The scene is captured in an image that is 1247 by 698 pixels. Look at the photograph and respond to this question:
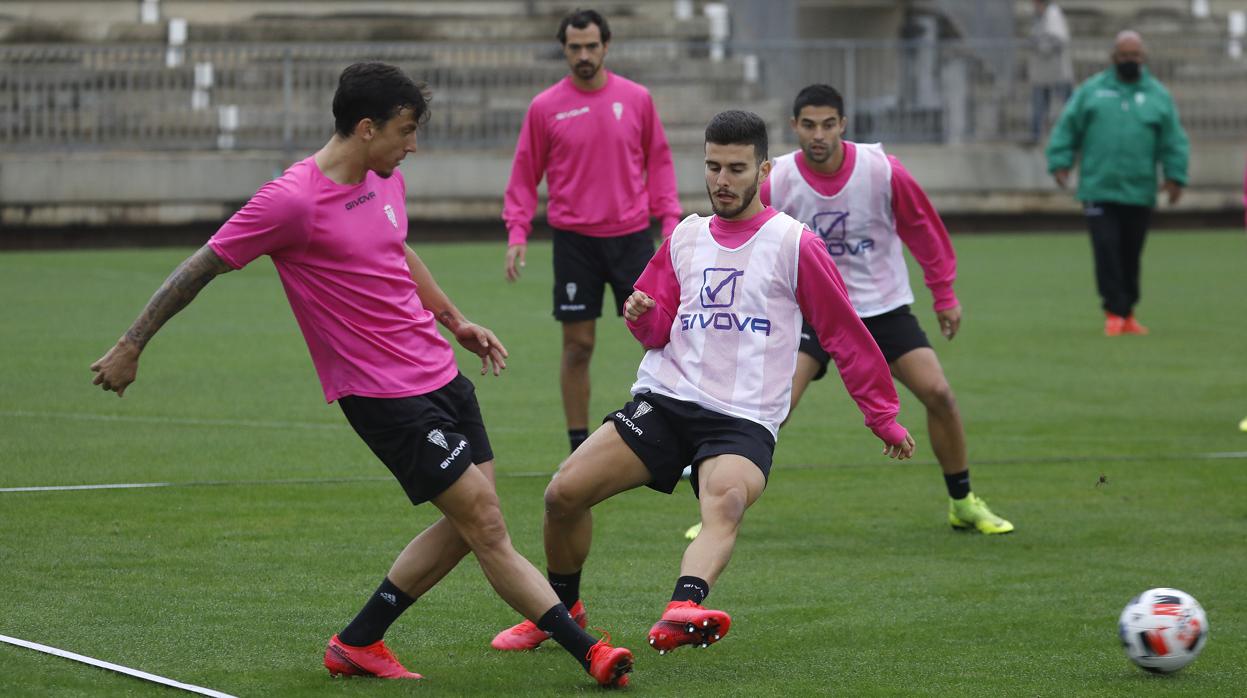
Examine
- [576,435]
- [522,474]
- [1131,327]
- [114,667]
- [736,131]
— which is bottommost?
[1131,327]

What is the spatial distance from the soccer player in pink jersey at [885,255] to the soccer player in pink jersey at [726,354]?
96.8 inches

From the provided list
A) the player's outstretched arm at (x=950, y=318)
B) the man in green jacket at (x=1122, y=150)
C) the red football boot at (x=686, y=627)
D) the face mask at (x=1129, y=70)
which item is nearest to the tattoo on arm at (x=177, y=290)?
the red football boot at (x=686, y=627)

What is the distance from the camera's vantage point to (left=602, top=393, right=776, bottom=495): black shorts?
6188mm

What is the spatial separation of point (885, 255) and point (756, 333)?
9.26 ft

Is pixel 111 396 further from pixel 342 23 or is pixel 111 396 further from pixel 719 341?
pixel 342 23

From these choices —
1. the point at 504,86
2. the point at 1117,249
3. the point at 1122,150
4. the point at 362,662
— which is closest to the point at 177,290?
the point at 362,662

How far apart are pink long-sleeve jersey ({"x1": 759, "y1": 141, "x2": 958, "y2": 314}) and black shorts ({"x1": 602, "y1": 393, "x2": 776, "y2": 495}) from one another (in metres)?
2.84

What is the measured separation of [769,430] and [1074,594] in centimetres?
196

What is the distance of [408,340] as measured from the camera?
19.9ft

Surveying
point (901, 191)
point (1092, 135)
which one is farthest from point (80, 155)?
point (901, 191)

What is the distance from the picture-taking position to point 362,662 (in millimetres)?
6160

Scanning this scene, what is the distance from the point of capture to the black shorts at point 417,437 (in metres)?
5.93

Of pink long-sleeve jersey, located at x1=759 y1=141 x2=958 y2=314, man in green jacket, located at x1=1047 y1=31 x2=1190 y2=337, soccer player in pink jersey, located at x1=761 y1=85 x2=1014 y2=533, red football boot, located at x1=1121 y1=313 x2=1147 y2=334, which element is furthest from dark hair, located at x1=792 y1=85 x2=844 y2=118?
man in green jacket, located at x1=1047 y1=31 x2=1190 y2=337

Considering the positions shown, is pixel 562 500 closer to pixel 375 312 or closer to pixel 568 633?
pixel 568 633
